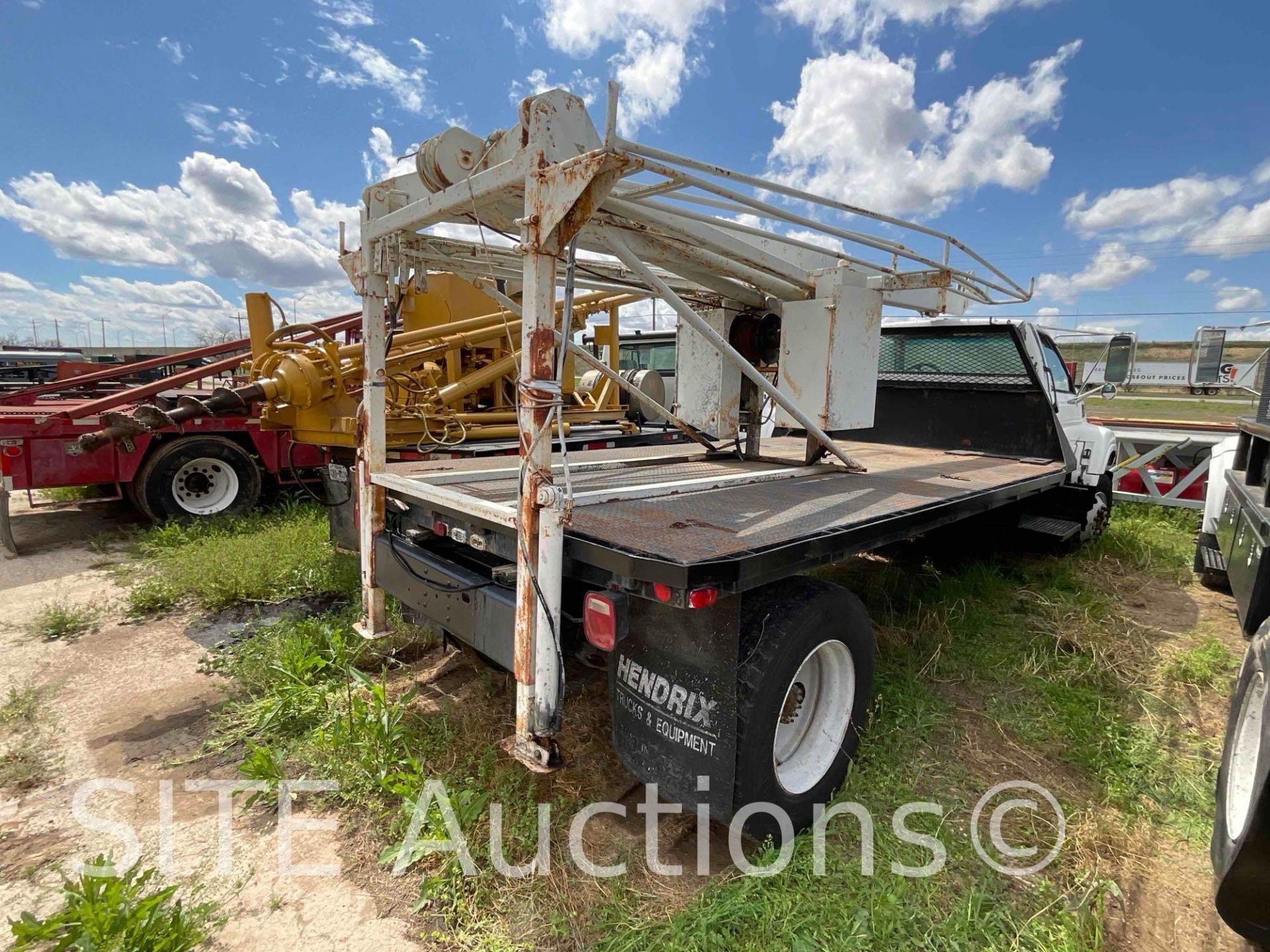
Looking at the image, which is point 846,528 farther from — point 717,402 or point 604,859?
point 717,402

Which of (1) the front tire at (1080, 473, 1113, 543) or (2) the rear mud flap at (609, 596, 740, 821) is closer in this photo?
(2) the rear mud flap at (609, 596, 740, 821)

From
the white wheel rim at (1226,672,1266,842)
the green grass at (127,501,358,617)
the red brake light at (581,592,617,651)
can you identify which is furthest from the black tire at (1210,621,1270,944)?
the green grass at (127,501,358,617)

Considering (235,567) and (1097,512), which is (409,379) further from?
(1097,512)

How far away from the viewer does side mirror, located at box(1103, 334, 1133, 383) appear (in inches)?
181

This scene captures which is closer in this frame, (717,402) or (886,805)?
(886,805)

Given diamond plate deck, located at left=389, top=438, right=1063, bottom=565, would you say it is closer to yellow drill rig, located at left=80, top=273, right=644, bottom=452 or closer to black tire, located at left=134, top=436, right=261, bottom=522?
yellow drill rig, located at left=80, top=273, right=644, bottom=452

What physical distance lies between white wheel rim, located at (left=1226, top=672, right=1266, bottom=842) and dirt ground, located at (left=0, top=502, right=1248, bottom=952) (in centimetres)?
36

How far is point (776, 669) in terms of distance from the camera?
211 centimetres

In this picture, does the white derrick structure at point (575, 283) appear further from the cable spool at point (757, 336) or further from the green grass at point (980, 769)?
the green grass at point (980, 769)

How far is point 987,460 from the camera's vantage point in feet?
16.1

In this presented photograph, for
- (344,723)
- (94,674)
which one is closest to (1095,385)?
(344,723)

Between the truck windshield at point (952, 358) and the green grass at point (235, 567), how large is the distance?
4.65 metres

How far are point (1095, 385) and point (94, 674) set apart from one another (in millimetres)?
7079

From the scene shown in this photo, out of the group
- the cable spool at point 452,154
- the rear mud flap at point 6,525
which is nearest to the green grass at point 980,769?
the cable spool at point 452,154
